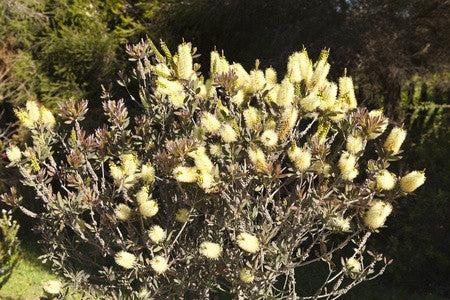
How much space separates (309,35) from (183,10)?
1.71 meters

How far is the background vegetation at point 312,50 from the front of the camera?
5438 mm

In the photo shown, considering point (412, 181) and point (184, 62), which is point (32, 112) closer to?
point (184, 62)

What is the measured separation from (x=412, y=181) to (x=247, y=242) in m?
0.69

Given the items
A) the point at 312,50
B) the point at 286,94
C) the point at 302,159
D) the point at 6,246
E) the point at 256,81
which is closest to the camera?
the point at 302,159

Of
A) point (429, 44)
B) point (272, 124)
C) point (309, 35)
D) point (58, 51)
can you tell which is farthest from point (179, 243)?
point (58, 51)

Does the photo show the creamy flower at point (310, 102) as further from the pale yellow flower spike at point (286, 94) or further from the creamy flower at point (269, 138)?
the creamy flower at point (269, 138)

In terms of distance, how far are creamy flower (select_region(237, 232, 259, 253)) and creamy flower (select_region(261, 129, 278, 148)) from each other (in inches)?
14.2

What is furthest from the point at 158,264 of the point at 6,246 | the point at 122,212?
the point at 6,246

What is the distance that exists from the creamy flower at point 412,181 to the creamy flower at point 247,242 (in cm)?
63

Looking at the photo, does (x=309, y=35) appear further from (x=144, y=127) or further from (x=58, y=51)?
(x=144, y=127)

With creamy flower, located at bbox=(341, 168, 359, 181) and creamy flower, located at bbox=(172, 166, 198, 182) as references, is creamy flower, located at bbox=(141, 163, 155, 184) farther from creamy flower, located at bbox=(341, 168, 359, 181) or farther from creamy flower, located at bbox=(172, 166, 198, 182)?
creamy flower, located at bbox=(341, 168, 359, 181)

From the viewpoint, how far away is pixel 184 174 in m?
2.31

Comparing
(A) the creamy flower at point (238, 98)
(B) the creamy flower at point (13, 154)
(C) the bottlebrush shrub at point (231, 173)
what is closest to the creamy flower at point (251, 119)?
(C) the bottlebrush shrub at point (231, 173)

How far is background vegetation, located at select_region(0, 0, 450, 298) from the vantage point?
17.8 ft
